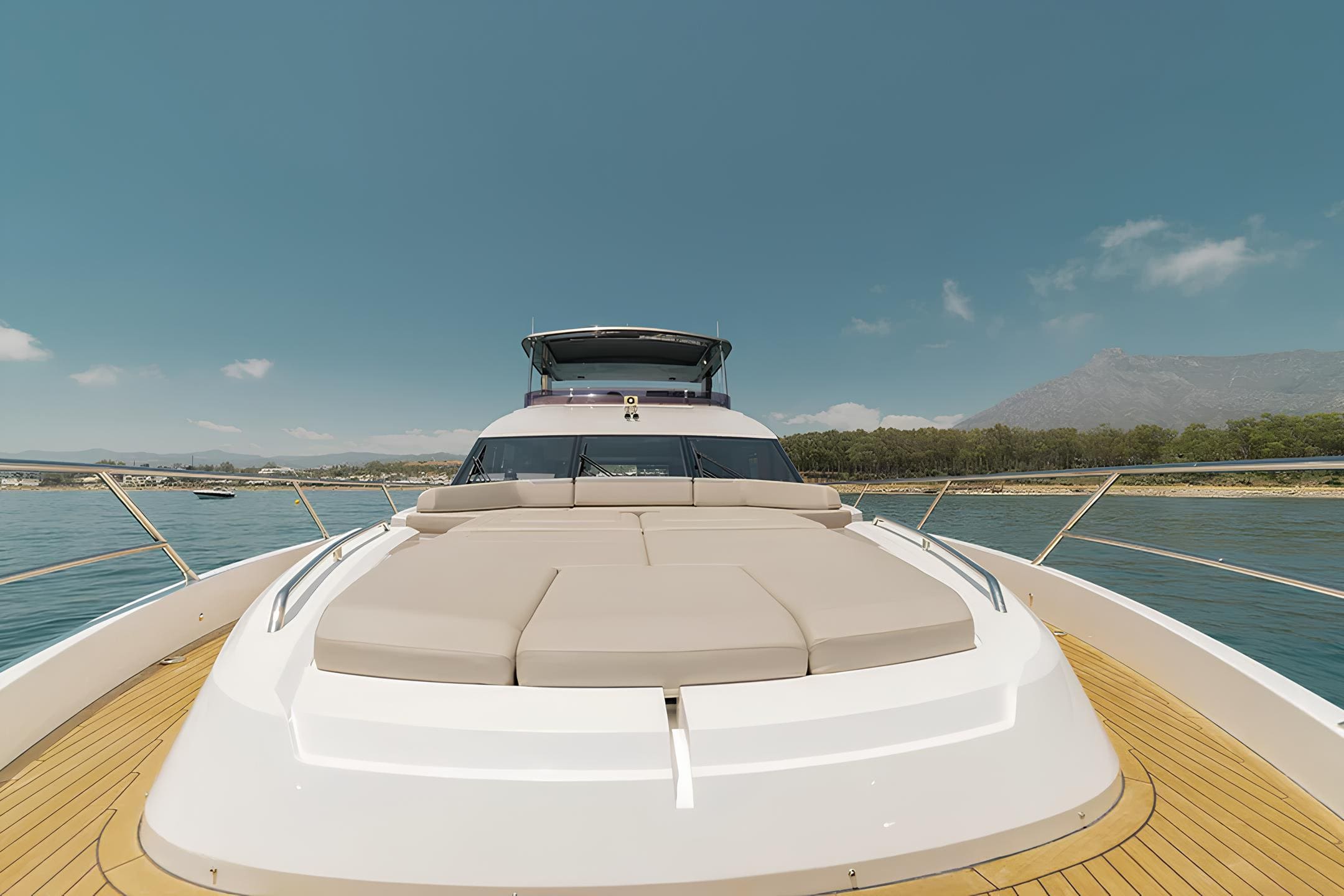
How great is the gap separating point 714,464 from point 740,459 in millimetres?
270

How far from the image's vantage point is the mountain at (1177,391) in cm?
14362

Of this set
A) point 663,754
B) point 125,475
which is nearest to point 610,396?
point 125,475

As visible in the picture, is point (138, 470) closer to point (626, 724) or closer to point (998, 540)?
point (626, 724)

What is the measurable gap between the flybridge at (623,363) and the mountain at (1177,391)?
14995cm

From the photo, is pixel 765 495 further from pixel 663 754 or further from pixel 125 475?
pixel 125 475

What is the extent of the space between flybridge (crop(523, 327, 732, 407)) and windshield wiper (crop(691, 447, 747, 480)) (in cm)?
106

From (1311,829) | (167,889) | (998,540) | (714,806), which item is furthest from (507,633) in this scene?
(998,540)

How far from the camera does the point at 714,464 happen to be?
3990 mm

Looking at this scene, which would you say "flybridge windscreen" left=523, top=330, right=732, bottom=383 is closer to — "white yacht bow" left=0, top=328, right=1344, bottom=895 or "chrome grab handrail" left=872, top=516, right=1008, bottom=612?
"chrome grab handrail" left=872, top=516, right=1008, bottom=612

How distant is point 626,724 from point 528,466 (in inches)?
132

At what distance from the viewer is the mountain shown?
14362 cm

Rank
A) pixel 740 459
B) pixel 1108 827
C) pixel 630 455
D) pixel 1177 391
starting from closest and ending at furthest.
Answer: pixel 1108 827 < pixel 740 459 < pixel 630 455 < pixel 1177 391

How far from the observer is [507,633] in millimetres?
1126

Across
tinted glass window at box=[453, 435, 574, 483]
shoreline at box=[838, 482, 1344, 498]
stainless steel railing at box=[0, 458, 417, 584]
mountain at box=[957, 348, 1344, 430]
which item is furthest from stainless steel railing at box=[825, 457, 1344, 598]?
mountain at box=[957, 348, 1344, 430]
